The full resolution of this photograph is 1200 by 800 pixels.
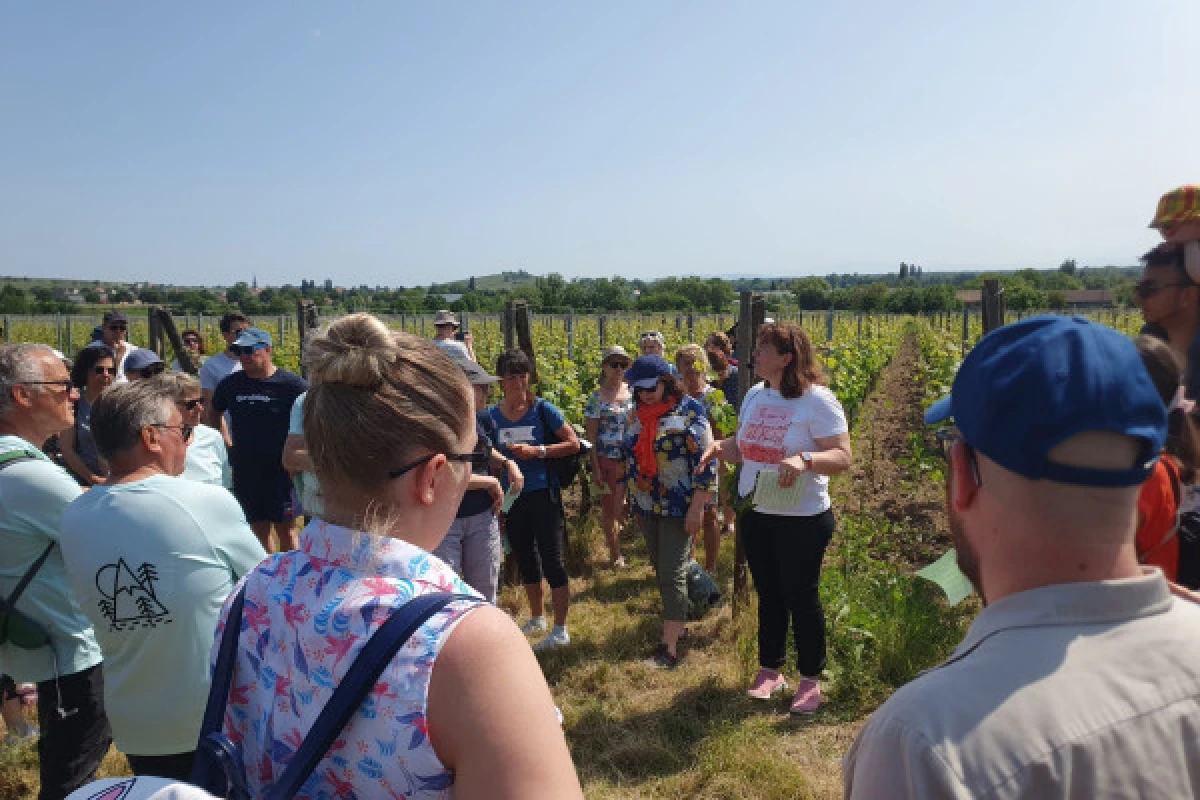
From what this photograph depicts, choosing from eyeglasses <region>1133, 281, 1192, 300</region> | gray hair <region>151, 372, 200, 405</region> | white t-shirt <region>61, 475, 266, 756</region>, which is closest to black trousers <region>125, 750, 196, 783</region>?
white t-shirt <region>61, 475, 266, 756</region>

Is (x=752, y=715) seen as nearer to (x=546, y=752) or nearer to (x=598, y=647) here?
(x=598, y=647)

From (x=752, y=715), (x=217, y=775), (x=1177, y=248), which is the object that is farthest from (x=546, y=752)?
(x=752, y=715)

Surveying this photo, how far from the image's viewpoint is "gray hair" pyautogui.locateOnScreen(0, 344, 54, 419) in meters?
2.43

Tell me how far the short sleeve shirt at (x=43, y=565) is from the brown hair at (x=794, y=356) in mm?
2731

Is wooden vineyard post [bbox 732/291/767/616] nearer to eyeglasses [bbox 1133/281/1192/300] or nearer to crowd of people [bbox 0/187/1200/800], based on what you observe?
eyeglasses [bbox 1133/281/1192/300]

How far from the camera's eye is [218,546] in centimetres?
200

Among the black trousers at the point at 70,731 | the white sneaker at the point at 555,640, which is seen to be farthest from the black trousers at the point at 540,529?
the black trousers at the point at 70,731

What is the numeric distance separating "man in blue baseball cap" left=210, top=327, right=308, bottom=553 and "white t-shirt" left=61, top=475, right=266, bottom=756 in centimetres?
302

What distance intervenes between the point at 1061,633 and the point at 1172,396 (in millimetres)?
1174

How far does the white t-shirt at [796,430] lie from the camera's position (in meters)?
3.46

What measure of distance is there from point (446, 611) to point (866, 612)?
3660 mm

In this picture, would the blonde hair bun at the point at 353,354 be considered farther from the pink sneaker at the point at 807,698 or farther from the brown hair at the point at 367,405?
the pink sneaker at the point at 807,698

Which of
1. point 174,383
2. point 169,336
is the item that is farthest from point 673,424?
point 169,336

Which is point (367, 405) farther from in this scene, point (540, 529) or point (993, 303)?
point (993, 303)
